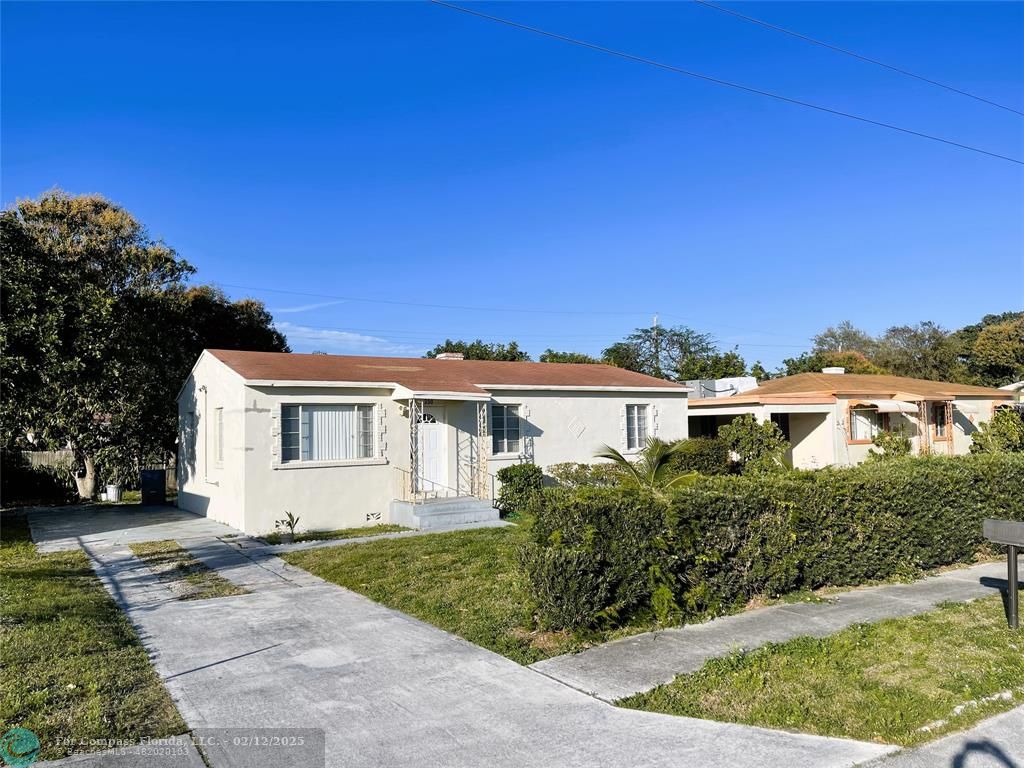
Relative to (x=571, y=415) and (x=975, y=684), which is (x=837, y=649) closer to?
(x=975, y=684)

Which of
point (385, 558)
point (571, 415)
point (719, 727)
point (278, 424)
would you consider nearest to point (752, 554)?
point (719, 727)

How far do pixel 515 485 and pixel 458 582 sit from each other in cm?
745

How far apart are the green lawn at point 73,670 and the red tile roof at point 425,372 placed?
6.60 m

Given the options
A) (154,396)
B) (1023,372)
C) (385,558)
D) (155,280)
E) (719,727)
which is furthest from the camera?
(1023,372)

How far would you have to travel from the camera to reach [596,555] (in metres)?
6.90

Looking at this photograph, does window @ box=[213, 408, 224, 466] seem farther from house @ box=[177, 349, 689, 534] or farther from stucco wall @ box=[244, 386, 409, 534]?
stucco wall @ box=[244, 386, 409, 534]

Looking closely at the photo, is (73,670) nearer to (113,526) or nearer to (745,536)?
(745,536)

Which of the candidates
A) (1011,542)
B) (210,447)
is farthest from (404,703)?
(210,447)

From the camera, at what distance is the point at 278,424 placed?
47.6 feet

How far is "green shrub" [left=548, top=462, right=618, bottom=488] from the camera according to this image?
1764 cm

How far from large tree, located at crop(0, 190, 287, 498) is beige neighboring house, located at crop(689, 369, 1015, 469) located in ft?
60.8

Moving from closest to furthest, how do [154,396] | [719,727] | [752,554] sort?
[719,727]
[752,554]
[154,396]

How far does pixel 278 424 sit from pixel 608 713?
11.0 metres

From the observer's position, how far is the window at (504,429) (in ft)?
58.9
